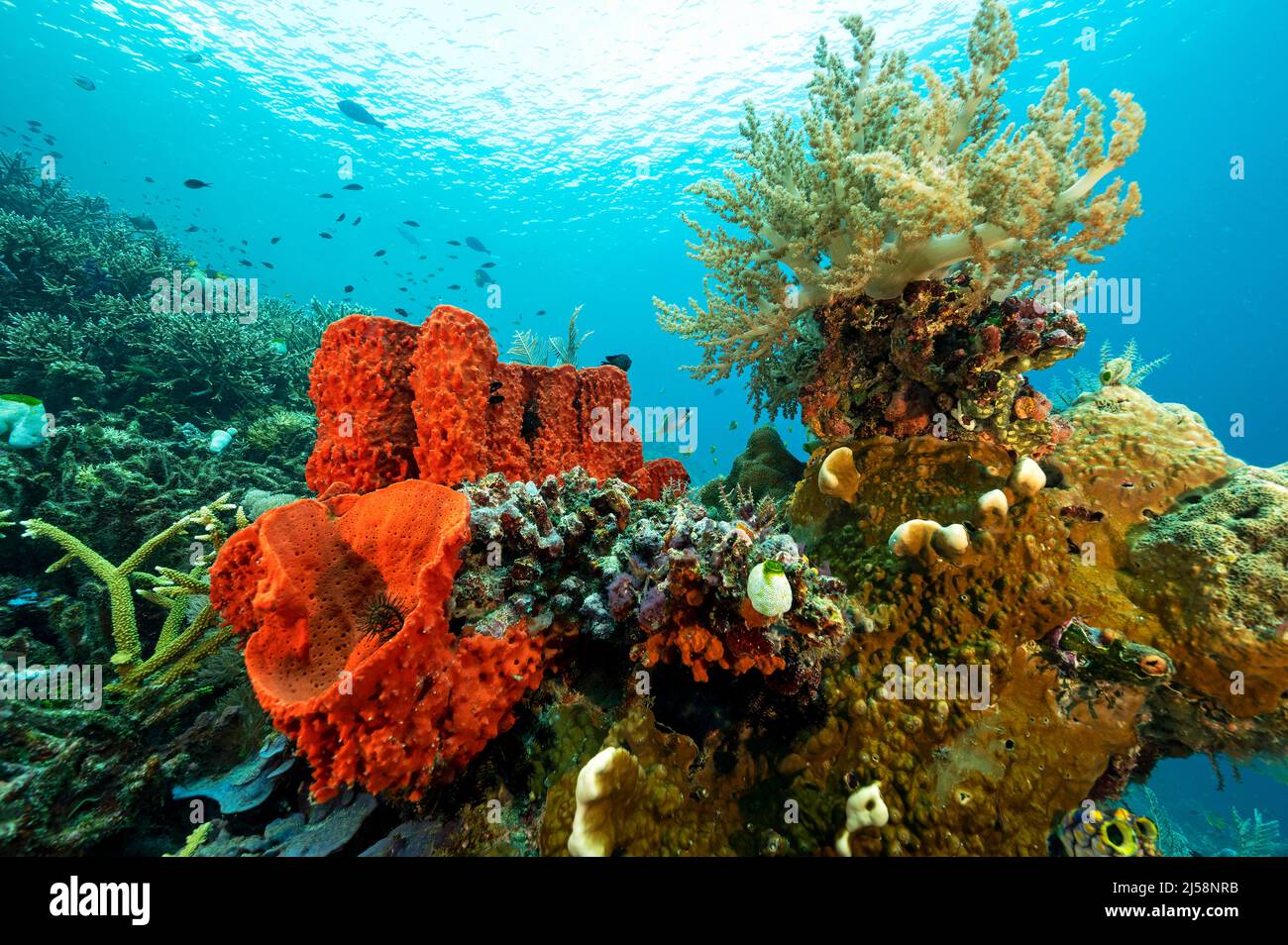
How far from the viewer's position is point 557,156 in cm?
3934

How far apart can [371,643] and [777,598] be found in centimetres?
210

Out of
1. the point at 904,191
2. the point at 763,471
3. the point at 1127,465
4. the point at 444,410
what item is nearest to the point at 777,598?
the point at 904,191

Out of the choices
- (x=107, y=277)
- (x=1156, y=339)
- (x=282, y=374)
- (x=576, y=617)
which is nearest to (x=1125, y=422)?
(x=576, y=617)

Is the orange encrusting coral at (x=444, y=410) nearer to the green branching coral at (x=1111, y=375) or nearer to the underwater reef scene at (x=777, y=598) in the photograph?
the underwater reef scene at (x=777, y=598)

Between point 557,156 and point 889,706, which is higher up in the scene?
point 557,156

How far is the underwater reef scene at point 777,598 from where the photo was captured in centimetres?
243

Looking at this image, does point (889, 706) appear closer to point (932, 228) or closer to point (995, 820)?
point (995, 820)

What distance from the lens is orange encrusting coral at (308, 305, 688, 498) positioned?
3883mm

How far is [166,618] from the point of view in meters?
3.81

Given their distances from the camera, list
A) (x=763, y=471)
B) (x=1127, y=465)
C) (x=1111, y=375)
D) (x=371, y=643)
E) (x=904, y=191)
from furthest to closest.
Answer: (x=763, y=471) → (x=1111, y=375) → (x=1127, y=465) → (x=904, y=191) → (x=371, y=643)

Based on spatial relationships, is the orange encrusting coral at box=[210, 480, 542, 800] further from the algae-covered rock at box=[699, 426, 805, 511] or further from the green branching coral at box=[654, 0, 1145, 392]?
the green branching coral at box=[654, 0, 1145, 392]

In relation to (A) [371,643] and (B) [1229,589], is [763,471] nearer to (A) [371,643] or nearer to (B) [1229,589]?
(B) [1229,589]

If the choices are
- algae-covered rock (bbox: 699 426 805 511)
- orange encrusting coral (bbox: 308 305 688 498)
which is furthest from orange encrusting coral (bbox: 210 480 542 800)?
algae-covered rock (bbox: 699 426 805 511)

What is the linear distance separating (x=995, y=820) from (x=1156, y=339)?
104 m
